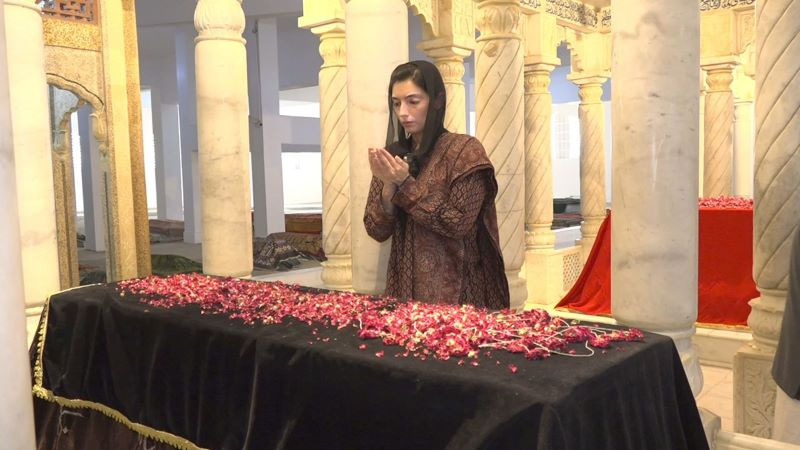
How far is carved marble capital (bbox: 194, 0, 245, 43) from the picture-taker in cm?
392

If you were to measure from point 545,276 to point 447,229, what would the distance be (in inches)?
229

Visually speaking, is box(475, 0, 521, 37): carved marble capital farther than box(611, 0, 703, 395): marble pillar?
Yes

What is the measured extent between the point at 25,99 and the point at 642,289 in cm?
290

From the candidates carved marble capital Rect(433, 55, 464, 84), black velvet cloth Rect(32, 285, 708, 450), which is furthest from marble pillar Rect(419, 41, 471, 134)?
black velvet cloth Rect(32, 285, 708, 450)

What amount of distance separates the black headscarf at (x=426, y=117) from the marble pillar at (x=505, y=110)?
257cm

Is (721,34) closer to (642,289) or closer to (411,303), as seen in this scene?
(642,289)

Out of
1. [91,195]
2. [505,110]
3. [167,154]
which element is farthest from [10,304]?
[167,154]

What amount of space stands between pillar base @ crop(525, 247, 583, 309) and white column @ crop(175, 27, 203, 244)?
7.11 metres

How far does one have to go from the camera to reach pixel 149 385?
211cm

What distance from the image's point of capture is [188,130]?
12688 millimetres

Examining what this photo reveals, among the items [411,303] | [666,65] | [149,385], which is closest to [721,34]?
[666,65]

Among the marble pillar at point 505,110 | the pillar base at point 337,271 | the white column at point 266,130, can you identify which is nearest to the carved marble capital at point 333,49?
the marble pillar at point 505,110

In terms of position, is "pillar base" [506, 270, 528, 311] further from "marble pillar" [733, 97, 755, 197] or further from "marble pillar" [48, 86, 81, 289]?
"marble pillar" [733, 97, 755, 197]

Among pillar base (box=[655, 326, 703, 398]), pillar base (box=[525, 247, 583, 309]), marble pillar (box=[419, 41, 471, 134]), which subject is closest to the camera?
pillar base (box=[655, 326, 703, 398])
